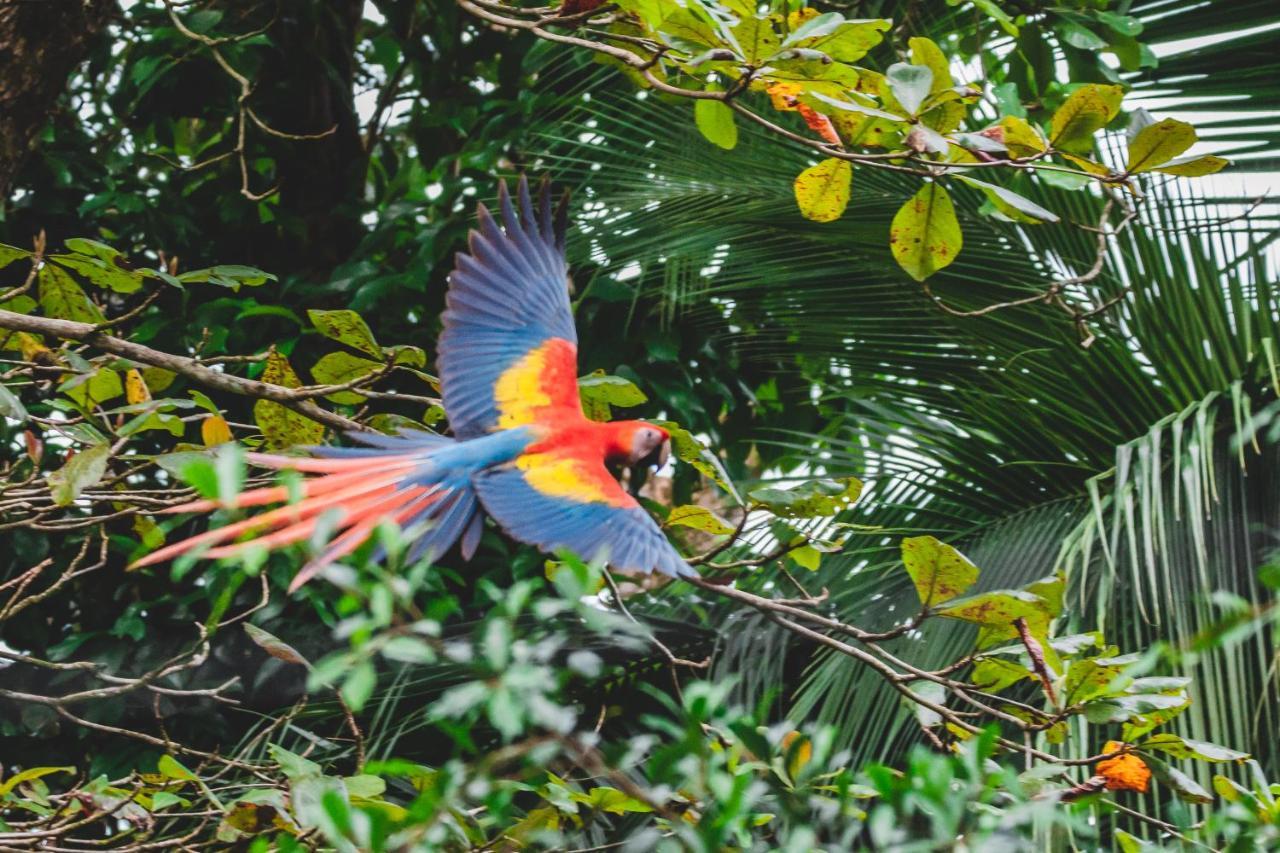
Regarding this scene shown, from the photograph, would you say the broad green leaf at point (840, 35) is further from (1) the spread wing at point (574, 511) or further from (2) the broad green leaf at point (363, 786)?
(2) the broad green leaf at point (363, 786)

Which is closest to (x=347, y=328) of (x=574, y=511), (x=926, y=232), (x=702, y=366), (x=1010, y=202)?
(x=574, y=511)

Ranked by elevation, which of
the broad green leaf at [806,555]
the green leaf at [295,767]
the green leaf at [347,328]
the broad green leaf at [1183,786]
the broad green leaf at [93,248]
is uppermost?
the broad green leaf at [93,248]

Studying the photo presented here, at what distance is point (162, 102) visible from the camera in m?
3.41

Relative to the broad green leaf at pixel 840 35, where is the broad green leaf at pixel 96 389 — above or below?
below

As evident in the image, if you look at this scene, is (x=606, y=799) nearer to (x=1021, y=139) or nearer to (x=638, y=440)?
(x=638, y=440)

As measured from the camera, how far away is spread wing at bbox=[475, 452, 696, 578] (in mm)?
1738

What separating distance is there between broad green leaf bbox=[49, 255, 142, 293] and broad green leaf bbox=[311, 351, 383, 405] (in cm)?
30

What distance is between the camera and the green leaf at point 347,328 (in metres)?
1.98

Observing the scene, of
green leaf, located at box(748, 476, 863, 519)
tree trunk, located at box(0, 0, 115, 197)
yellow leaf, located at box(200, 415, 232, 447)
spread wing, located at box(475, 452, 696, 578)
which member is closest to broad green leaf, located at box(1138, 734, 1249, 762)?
green leaf, located at box(748, 476, 863, 519)

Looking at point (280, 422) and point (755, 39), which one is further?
point (280, 422)

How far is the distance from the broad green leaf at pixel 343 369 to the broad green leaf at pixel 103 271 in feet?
0.97

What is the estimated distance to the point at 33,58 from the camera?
2.23 m

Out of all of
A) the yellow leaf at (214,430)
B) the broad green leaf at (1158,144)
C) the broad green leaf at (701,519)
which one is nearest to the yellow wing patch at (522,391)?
the broad green leaf at (701,519)

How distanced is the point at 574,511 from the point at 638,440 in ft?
0.66
